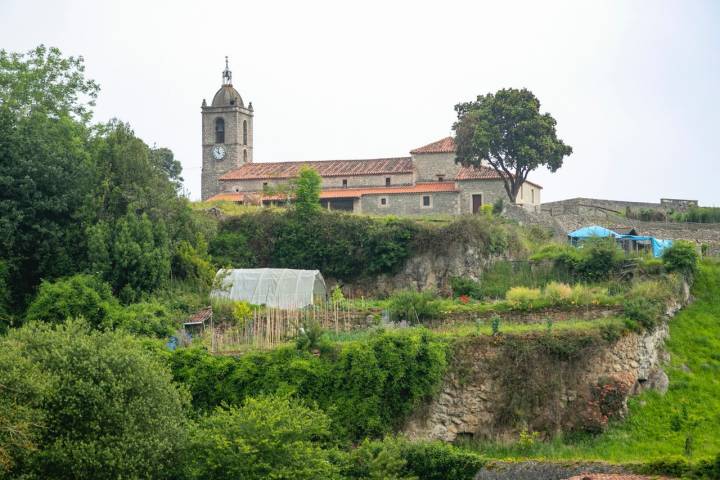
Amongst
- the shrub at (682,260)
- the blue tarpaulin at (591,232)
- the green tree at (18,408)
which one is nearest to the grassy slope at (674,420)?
the shrub at (682,260)

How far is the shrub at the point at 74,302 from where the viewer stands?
125 feet

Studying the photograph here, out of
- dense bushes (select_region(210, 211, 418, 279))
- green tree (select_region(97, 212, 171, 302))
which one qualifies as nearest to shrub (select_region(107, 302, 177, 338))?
green tree (select_region(97, 212, 171, 302))

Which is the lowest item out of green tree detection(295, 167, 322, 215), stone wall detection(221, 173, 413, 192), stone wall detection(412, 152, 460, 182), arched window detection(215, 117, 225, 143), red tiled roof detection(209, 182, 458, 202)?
green tree detection(295, 167, 322, 215)

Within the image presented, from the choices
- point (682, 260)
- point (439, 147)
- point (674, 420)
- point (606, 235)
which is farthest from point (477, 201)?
point (674, 420)

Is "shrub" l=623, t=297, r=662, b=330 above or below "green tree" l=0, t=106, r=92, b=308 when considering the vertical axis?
below

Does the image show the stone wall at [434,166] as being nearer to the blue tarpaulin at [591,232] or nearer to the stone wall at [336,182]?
the stone wall at [336,182]

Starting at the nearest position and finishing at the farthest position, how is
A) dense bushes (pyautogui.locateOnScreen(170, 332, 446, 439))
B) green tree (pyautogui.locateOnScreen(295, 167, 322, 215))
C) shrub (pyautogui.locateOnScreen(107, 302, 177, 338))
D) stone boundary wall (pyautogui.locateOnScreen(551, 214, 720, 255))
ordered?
dense bushes (pyautogui.locateOnScreen(170, 332, 446, 439)), shrub (pyautogui.locateOnScreen(107, 302, 177, 338)), green tree (pyautogui.locateOnScreen(295, 167, 322, 215)), stone boundary wall (pyautogui.locateOnScreen(551, 214, 720, 255))

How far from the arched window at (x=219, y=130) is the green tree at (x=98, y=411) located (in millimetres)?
37742

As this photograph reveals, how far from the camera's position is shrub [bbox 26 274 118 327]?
38062mm

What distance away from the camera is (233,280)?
4341cm

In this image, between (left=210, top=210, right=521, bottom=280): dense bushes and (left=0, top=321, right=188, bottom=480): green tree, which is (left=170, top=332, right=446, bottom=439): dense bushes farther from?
(left=210, top=210, right=521, bottom=280): dense bushes

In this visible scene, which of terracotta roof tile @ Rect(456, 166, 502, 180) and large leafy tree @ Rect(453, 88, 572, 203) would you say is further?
terracotta roof tile @ Rect(456, 166, 502, 180)

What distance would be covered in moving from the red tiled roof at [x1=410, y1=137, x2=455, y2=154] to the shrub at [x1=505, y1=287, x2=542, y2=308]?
19523 mm

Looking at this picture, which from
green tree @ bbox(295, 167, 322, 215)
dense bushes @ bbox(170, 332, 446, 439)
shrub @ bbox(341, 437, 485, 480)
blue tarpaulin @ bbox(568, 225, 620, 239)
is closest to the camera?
shrub @ bbox(341, 437, 485, 480)
